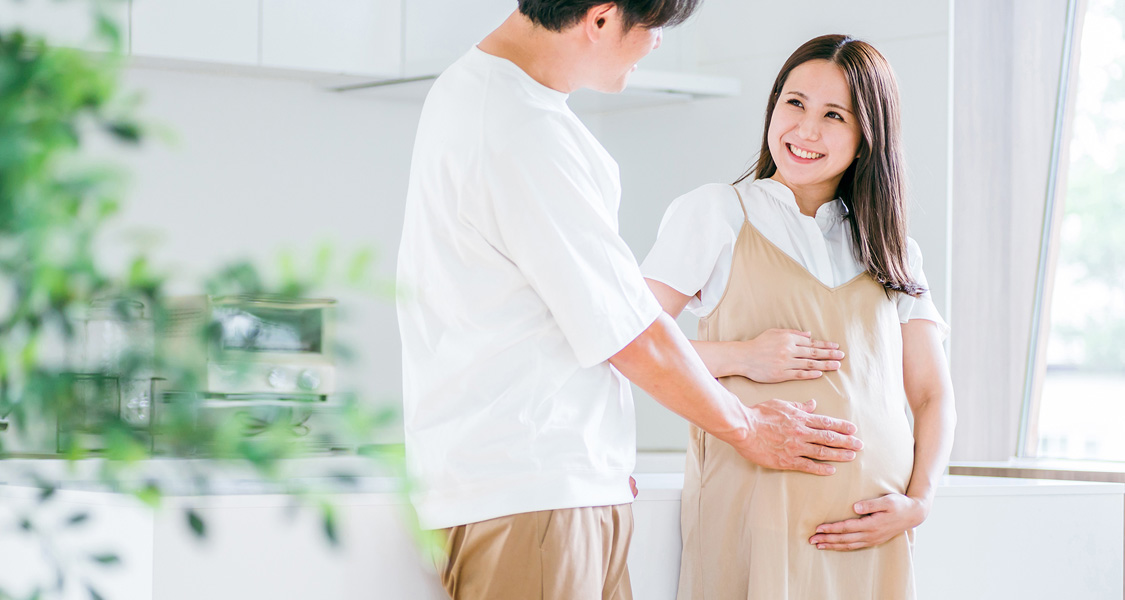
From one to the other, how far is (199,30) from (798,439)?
2720mm

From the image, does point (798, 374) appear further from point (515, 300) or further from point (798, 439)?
point (515, 300)

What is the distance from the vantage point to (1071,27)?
146 inches

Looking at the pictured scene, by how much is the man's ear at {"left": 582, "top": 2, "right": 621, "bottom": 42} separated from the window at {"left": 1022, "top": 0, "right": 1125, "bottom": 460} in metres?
3.02

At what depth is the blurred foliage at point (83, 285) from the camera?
14.3 inches

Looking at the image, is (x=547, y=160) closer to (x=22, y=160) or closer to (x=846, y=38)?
(x=846, y=38)

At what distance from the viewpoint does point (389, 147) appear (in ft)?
14.5

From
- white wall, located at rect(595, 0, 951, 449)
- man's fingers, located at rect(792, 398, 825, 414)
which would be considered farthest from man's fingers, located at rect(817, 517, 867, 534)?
white wall, located at rect(595, 0, 951, 449)

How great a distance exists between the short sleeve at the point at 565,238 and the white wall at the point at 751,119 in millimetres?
2747

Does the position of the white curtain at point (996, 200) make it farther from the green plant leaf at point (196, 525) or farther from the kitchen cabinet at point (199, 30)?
the green plant leaf at point (196, 525)

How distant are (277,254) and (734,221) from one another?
1.16 meters

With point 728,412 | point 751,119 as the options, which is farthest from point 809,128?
point 751,119

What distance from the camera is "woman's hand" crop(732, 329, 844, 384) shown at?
1.42 metres

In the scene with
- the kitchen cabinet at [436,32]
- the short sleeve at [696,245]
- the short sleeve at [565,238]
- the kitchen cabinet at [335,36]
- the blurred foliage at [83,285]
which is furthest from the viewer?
the kitchen cabinet at [436,32]

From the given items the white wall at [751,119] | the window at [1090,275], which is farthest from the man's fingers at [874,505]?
the window at [1090,275]
